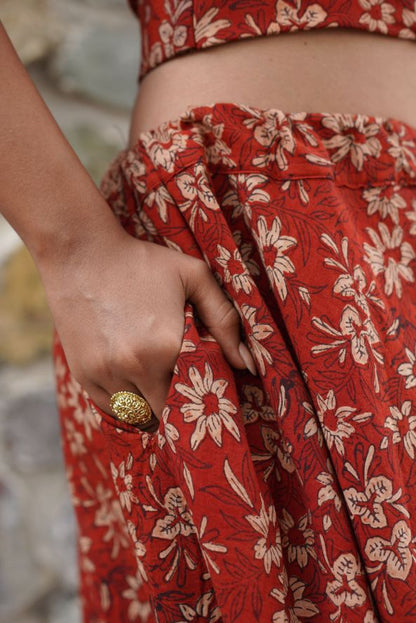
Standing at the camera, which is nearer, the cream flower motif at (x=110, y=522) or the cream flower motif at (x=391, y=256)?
the cream flower motif at (x=391, y=256)

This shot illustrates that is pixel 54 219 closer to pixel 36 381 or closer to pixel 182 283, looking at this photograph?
pixel 182 283

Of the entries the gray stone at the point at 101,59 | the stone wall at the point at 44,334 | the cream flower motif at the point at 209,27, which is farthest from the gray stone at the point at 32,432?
the cream flower motif at the point at 209,27

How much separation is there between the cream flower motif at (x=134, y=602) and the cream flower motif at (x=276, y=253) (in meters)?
0.51

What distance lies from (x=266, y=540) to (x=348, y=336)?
21 cm

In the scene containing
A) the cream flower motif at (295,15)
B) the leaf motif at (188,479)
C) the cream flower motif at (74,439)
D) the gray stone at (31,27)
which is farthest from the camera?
the gray stone at (31,27)

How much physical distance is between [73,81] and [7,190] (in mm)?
886

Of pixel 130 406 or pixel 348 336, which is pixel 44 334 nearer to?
pixel 130 406

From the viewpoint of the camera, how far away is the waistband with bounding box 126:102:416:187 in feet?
2.03

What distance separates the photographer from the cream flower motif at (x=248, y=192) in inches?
24.0

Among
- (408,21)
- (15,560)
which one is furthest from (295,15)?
(15,560)

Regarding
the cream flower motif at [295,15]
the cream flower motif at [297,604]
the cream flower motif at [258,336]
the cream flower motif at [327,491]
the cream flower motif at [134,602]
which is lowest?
the cream flower motif at [134,602]

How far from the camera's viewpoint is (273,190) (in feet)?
2.01

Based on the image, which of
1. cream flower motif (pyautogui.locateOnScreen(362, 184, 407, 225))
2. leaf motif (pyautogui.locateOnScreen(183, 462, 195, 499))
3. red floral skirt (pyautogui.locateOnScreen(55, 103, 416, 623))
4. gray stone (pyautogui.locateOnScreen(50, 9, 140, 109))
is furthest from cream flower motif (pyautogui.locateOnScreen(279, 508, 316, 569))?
gray stone (pyautogui.locateOnScreen(50, 9, 140, 109))

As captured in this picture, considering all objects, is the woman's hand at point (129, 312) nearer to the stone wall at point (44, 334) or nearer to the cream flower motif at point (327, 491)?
the cream flower motif at point (327, 491)
